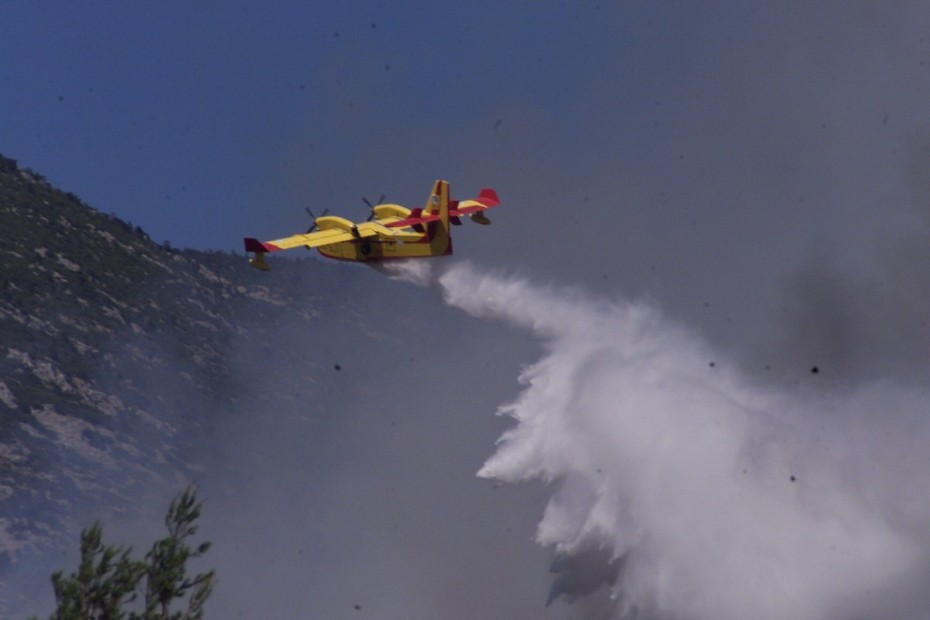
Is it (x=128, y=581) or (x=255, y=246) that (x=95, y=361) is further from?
(x=128, y=581)

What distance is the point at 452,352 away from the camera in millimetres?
179375

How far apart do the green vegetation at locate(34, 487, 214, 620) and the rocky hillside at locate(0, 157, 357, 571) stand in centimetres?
8128

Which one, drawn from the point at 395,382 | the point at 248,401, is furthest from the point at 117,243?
the point at 395,382

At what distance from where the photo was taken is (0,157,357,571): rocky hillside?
136375 mm

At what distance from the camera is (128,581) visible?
4453 cm

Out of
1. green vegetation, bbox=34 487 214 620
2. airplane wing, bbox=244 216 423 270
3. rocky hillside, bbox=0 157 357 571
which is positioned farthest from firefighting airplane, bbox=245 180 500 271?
rocky hillside, bbox=0 157 357 571

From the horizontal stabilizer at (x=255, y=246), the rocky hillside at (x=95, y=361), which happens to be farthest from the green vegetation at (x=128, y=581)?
the rocky hillside at (x=95, y=361)

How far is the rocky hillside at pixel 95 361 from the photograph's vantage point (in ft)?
447

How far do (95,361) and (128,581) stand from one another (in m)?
112

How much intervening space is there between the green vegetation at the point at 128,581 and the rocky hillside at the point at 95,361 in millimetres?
81275

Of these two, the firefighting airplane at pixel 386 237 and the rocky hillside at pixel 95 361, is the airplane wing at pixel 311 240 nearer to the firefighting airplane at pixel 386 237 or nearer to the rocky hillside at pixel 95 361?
the firefighting airplane at pixel 386 237

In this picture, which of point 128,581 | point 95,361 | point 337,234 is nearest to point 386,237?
point 337,234

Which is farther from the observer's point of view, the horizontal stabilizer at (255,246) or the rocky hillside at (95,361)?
the rocky hillside at (95,361)

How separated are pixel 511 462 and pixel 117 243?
10988 cm
